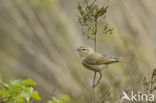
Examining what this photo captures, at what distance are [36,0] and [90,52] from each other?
3.31 meters

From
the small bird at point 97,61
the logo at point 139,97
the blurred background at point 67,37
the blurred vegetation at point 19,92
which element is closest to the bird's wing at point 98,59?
the small bird at point 97,61

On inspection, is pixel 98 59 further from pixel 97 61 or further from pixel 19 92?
pixel 19 92

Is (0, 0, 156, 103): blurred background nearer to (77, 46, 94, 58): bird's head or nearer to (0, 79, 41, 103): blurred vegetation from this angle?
(77, 46, 94, 58): bird's head

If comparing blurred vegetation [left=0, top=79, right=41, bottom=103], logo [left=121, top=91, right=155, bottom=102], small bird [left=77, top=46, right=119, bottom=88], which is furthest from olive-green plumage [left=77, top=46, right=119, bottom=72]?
blurred vegetation [left=0, top=79, right=41, bottom=103]

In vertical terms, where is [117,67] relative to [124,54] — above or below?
above

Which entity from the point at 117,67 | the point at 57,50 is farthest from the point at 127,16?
A: the point at 57,50

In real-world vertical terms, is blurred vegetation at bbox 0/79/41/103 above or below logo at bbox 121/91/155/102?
below

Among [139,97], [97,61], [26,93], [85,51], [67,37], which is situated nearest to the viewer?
[26,93]

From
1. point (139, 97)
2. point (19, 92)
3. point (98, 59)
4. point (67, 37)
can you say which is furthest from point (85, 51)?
point (67, 37)

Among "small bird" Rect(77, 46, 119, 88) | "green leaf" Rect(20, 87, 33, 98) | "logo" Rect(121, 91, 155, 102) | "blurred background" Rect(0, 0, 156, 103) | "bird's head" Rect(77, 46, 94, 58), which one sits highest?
"blurred background" Rect(0, 0, 156, 103)

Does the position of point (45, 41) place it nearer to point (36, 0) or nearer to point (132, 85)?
point (36, 0)

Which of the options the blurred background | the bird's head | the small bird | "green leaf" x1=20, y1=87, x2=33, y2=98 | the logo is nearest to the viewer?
"green leaf" x1=20, y1=87, x2=33, y2=98

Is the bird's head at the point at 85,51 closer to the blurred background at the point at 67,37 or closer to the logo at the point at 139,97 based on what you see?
the logo at the point at 139,97

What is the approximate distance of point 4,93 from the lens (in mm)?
2510
